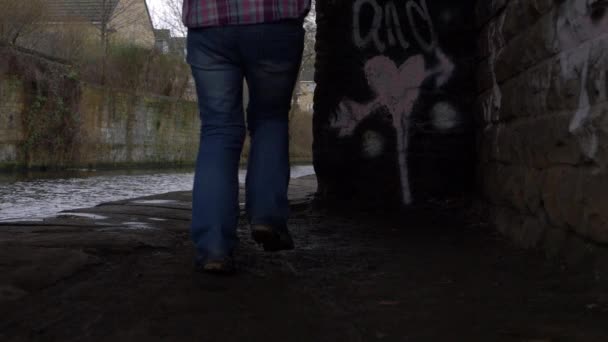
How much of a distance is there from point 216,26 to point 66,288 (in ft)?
3.60

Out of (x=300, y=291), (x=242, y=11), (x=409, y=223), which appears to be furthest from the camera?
(x=409, y=223)

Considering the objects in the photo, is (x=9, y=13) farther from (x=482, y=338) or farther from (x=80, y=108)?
(x=482, y=338)

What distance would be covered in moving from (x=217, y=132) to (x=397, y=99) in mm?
2127

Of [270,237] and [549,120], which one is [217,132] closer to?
[270,237]

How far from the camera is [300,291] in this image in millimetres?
2336

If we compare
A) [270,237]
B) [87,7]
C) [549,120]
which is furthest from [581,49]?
[87,7]

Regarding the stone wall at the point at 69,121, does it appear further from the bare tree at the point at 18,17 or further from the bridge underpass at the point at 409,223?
the bridge underpass at the point at 409,223

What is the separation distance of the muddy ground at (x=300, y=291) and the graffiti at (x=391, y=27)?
1.43 m

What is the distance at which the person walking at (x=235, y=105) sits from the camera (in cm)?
262

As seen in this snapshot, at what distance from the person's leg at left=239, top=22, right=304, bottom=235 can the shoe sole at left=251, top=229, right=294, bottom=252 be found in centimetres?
4

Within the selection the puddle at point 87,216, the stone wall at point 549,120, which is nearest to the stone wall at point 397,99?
the stone wall at point 549,120

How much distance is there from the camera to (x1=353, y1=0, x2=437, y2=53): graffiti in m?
4.52

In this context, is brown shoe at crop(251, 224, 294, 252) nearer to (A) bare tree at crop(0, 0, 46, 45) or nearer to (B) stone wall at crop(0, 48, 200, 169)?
(B) stone wall at crop(0, 48, 200, 169)

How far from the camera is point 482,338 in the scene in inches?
69.3
